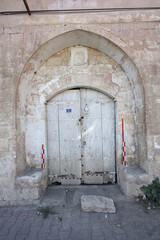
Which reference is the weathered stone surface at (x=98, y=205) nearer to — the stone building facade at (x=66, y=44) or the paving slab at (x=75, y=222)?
the paving slab at (x=75, y=222)

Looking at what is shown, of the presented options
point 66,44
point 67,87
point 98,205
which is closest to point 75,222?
point 98,205

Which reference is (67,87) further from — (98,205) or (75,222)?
(75,222)

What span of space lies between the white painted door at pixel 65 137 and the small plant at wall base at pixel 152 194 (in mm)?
1618

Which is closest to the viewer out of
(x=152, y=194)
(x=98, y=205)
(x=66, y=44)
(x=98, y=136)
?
(x=98, y=205)

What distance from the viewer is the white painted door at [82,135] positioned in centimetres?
398

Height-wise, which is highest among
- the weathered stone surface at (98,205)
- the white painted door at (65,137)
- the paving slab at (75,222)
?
the white painted door at (65,137)

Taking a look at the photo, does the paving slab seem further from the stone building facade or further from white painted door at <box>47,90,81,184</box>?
white painted door at <box>47,90,81,184</box>

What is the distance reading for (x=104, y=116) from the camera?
3988mm

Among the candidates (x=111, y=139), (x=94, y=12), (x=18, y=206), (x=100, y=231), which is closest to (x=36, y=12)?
(x=94, y=12)

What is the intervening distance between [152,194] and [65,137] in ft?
7.61

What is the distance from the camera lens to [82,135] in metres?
4.01

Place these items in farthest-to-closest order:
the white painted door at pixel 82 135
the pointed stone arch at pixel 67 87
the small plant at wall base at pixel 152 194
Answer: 1. the white painted door at pixel 82 135
2. the pointed stone arch at pixel 67 87
3. the small plant at wall base at pixel 152 194

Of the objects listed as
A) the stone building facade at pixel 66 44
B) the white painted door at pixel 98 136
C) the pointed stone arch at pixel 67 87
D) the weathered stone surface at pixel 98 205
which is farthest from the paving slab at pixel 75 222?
the pointed stone arch at pixel 67 87

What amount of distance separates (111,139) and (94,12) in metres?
3.02
